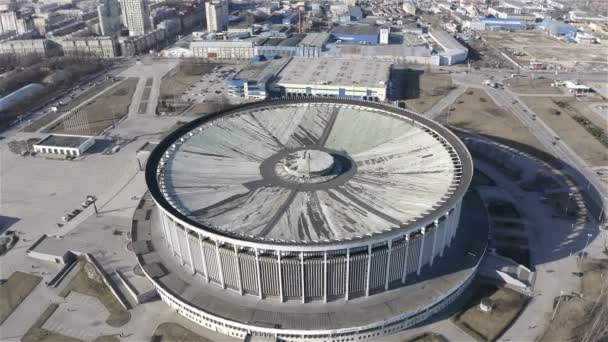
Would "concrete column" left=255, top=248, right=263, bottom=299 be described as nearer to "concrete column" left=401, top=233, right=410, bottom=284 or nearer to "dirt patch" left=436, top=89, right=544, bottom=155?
"concrete column" left=401, top=233, right=410, bottom=284

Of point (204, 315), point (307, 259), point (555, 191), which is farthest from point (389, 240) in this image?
point (555, 191)

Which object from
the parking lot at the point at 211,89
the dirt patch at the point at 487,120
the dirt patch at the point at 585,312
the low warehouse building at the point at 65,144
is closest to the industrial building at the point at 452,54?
the dirt patch at the point at 487,120

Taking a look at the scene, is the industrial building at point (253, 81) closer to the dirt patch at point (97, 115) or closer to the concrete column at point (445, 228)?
the dirt patch at point (97, 115)

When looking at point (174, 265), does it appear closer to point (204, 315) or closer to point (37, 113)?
point (204, 315)

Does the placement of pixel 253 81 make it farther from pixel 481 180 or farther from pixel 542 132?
pixel 542 132

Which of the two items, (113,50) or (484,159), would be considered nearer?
(484,159)

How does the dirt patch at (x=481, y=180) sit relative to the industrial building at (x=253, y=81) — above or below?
below
